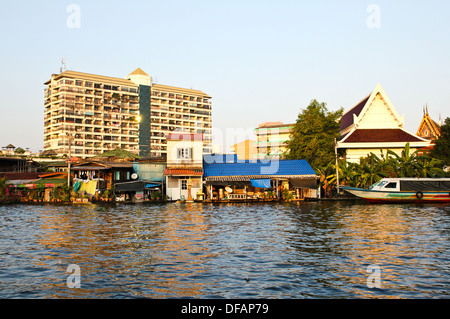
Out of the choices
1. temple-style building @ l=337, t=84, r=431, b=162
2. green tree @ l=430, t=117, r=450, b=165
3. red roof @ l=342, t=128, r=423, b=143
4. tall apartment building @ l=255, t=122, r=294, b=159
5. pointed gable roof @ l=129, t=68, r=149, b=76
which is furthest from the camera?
pointed gable roof @ l=129, t=68, r=149, b=76

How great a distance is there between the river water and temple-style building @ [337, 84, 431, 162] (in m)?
37.9

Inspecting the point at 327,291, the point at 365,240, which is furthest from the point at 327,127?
the point at 327,291

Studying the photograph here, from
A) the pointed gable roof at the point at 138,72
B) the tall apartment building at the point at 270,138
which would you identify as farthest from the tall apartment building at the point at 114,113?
the tall apartment building at the point at 270,138

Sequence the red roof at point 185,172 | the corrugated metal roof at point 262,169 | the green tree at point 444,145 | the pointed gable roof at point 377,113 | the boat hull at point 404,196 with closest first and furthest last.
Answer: the boat hull at point 404,196 → the red roof at point 185,172 → the corrugated metal roof at point 262,169 → the green tree at point 444,145 → the pointed gable roof at point 377,113

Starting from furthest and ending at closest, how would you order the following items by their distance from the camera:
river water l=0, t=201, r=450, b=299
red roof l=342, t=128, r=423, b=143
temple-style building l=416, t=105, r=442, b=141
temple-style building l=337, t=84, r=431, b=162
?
temple-style building l=416, t=105, r=442, b=141 < red roof l=342, t=128, r=423, b=143 < temple-style building l=337, t=84, r=431, b=162 < river water l=0, t=201, r=450, b=299

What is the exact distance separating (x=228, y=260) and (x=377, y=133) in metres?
56.4

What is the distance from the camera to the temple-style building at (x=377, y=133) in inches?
2478

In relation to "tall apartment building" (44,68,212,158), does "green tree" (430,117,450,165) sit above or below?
below

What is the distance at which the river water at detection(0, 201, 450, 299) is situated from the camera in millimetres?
11703

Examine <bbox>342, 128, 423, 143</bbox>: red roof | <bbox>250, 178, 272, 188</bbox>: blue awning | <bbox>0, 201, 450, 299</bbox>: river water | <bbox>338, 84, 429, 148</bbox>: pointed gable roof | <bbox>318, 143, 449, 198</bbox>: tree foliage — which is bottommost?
<bbox>0, 201, 450, 299</bbox>: river water

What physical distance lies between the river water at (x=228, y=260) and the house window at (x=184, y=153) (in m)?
24.6

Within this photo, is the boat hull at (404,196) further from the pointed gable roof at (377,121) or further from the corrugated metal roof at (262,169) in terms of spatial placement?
the pointed gable roof at (377,121)

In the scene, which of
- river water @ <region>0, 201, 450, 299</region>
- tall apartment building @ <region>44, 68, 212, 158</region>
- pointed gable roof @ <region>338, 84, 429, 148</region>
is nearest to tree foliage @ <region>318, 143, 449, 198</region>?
pointed gable roof @ <region>338, 84, 429, 148</region>

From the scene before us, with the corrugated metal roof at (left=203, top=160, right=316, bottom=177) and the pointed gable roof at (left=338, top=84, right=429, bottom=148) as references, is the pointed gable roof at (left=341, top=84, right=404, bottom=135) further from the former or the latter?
the corrugated metal roof at (left=203, top=160, right=316, bottom=177)
